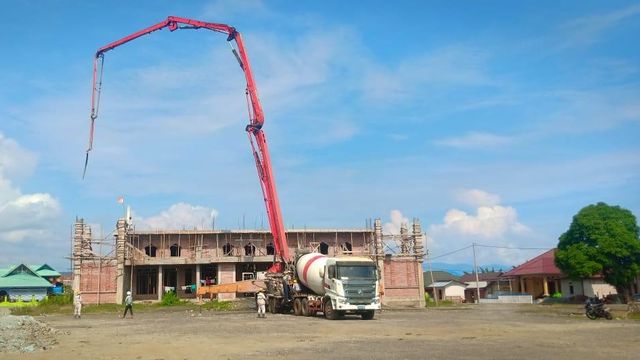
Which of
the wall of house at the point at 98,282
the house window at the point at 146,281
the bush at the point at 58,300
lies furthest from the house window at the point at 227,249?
the bush at the point at 58,300

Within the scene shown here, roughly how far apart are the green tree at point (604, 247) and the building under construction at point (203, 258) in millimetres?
14912

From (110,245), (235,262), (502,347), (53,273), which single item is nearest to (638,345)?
(502,347)

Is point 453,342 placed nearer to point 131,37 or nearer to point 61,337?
point 61,337

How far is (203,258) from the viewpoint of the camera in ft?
181

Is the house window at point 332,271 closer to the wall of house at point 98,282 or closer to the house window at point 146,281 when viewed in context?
the wall of house at point 98,282

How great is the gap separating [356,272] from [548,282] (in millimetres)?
37529

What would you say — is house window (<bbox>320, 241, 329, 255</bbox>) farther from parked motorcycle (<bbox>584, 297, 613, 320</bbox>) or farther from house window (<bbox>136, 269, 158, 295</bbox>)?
parked motorcycle (<bbox>584, 297, 613, 320</bbox>)

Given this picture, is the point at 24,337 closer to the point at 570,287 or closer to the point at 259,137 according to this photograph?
the point at 259,137

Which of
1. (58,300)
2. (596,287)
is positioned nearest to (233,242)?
(58,300)

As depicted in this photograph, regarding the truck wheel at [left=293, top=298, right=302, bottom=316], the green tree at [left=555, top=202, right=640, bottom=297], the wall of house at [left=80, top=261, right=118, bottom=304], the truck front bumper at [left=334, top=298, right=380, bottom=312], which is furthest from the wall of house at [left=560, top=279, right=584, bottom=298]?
the wall of house at [left=80, top=261, right=118, bottom=304]

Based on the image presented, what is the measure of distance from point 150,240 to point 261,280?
2002 cm

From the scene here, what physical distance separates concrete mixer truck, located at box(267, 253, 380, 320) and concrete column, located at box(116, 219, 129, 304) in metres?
23.1

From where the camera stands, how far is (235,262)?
5572 centimetres

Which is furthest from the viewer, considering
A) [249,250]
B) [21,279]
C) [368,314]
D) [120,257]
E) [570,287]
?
[21,279]
